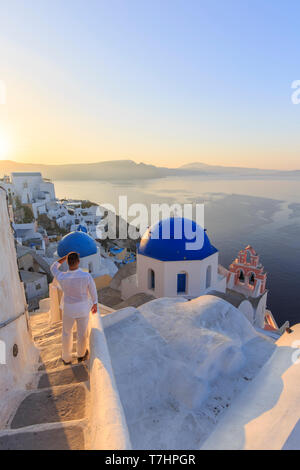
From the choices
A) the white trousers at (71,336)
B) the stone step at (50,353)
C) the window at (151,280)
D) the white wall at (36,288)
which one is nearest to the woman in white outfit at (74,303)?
the white trousers at (71,336)

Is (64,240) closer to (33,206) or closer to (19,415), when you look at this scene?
(19,415)

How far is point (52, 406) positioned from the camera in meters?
2.16

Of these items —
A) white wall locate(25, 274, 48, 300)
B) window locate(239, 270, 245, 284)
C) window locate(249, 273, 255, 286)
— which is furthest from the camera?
white wall locate(25, 274, 48, 300)

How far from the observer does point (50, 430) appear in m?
1.85

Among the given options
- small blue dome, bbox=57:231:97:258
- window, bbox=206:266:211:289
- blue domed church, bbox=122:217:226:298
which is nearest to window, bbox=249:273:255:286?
window, bbox=206:266:211:289

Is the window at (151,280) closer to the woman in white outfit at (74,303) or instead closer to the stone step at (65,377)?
the woman in white outfit at (74,303)

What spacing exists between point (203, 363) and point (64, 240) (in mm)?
10599

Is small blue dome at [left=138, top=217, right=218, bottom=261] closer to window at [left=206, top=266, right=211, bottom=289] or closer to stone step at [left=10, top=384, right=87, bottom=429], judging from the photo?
window at [left=206, top=266, right=211, bottom=289]

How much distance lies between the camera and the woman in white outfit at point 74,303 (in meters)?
2.93

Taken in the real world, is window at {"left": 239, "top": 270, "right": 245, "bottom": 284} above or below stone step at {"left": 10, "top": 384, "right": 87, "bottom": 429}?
below

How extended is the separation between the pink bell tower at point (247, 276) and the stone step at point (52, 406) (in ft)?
42.8

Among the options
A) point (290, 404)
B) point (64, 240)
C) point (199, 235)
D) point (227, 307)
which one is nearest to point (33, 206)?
point (64, 240)

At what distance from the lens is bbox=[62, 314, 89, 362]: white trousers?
9.66 ft

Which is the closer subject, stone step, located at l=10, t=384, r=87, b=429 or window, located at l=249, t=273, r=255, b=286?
stone step, located at l=10, t=384, r=87, b=429
